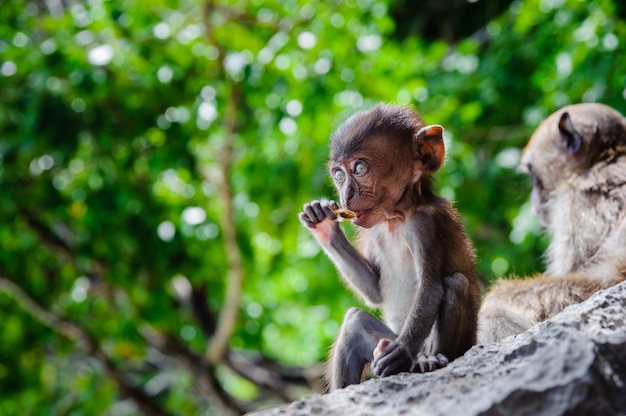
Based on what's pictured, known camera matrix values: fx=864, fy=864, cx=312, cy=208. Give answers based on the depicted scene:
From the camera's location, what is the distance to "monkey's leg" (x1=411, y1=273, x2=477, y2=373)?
3.30m

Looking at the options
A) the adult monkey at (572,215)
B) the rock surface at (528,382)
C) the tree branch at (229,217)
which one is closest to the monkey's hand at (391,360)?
the rock surface at (528,382)

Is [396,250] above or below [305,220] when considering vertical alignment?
below

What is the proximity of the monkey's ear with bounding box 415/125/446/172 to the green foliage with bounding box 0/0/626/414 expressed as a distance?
9.65ft

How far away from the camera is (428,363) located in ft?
10.2

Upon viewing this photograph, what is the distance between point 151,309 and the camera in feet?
24.9

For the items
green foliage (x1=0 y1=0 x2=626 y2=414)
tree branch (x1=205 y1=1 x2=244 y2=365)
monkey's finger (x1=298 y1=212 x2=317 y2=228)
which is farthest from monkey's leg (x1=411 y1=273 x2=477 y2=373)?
tree branch (x1=205 y1=1 x2=244 y2=365)

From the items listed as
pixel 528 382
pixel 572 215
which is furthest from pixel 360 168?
pixel 572 215

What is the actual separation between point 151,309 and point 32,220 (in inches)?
54.2

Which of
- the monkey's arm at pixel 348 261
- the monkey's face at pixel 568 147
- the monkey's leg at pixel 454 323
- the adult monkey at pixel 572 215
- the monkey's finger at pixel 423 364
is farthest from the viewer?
the monkey's face at pixel 568 147

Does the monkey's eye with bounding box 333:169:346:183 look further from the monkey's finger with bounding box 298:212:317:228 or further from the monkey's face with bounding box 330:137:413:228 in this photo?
the monkey's finger with bounding box 298:212:317:228

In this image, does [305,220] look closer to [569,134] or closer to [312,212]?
[312,212]

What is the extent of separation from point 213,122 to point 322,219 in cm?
414

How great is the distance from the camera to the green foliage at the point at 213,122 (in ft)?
22.3

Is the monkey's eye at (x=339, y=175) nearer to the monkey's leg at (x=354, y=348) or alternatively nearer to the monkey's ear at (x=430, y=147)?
the monkey's ear at (x=430, y=147)
